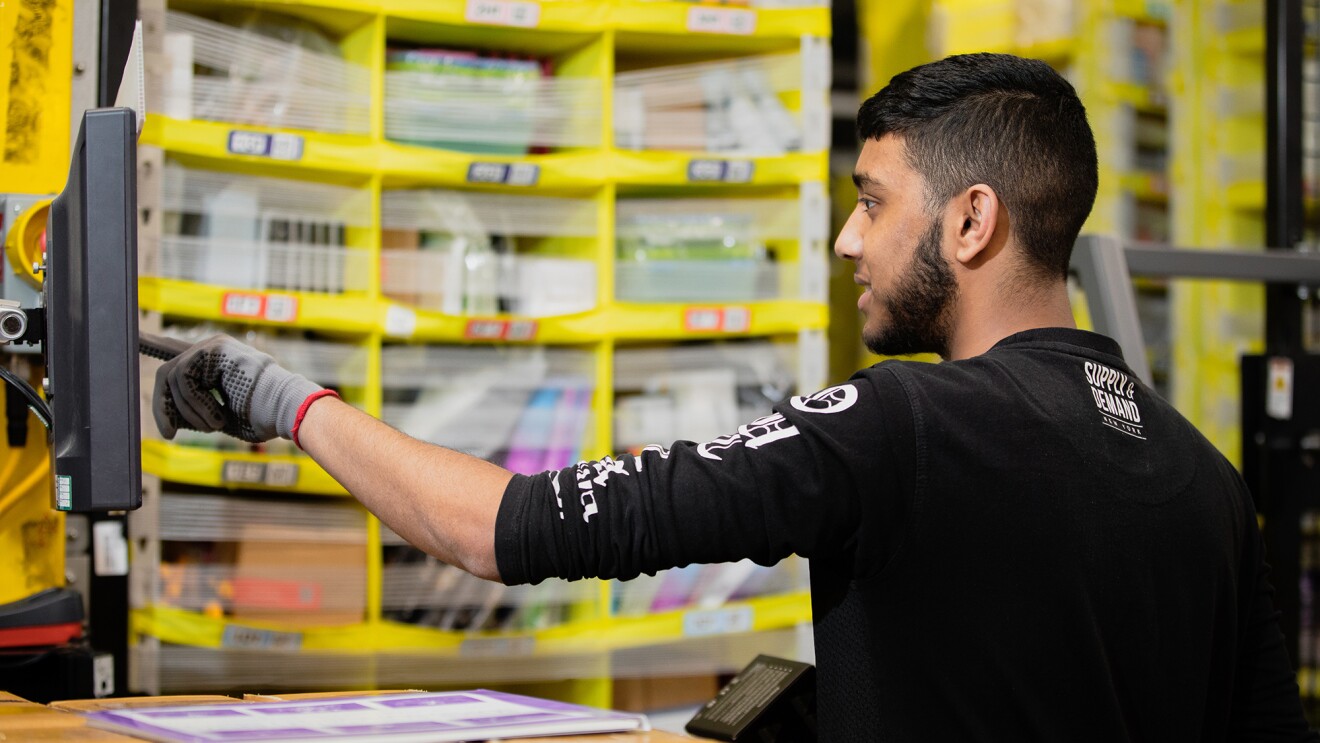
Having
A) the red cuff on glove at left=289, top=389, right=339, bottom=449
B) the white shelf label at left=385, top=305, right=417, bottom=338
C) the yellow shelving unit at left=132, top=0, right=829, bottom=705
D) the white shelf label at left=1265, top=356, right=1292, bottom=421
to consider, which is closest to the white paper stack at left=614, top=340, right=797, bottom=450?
the yellow shelving unit at left=132, top=0, right=829, bottom=705

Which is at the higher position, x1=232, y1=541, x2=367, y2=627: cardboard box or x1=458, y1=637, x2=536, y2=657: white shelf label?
x1=232, y1=541, x2=367, y2=627: cardboard box

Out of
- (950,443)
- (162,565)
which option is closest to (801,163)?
(162,565)

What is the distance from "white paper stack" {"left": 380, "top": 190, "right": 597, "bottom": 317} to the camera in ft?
9.98

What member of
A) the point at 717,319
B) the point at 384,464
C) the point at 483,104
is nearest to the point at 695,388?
the point at 717,319

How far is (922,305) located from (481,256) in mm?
1761

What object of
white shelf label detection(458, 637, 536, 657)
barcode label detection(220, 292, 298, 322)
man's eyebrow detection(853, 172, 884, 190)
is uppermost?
man's eyebrow detection(853, 172, 884, 190)

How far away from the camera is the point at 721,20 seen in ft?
10.3

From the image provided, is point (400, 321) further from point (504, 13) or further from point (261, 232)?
point (504, 13)

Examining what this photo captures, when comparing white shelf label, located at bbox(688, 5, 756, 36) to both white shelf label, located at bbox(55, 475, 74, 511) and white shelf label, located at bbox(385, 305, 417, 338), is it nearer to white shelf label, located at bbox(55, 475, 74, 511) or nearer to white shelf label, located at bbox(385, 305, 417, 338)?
white shelf label, located at bbox(385, 305, 417, 338)

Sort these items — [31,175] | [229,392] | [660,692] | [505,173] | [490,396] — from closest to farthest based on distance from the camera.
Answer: [229,392] < [31,175] < [505,173] < [490,396] < [660,692]

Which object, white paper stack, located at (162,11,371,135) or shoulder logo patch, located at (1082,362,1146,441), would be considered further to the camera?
white paper stack, located at (162,11,371,135)

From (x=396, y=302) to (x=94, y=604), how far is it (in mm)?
907

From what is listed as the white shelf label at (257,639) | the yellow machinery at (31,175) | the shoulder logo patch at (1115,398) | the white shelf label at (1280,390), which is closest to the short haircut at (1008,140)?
the shoulder logo patch at (1115,398)

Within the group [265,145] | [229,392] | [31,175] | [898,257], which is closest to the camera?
[898,257]
